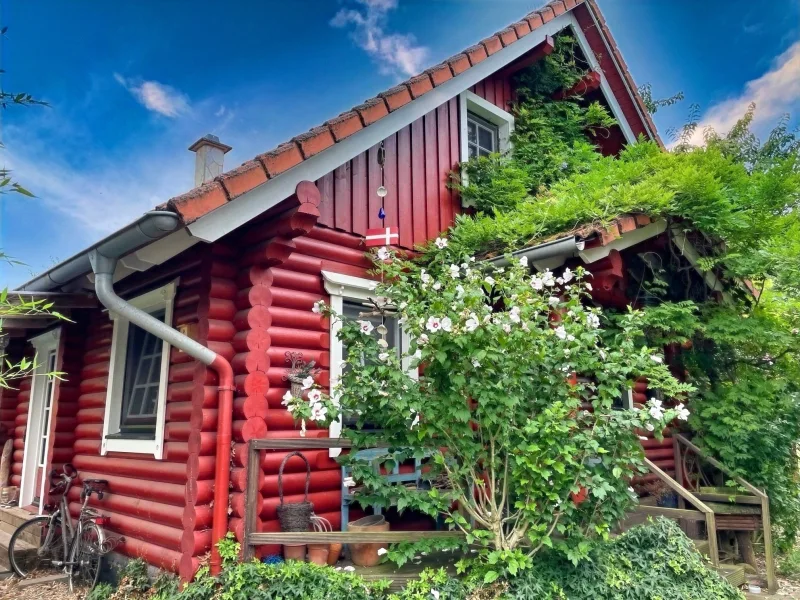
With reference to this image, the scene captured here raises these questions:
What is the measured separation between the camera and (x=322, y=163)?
4.39m

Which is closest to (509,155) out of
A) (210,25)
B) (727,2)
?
(210,25)

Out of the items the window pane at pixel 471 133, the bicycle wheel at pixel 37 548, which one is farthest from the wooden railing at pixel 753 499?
the bicycle wheel at pixel 37 548

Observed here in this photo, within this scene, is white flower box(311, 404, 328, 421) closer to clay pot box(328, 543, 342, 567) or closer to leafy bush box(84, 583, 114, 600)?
clay pot box(328, 543, 342, 567)

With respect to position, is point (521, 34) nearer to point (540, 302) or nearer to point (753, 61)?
point (540, 302)

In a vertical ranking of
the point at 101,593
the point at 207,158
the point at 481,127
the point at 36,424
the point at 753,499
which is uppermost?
the point at 481,127

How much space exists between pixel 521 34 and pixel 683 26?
4.87 meters

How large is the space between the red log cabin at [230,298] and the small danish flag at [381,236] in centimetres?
20

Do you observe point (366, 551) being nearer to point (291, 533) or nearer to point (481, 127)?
point (291, 533)

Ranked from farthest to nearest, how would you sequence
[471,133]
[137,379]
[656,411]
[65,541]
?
1. [471,133]
2. [137,379]
3. [65,541]
4. [656,411]

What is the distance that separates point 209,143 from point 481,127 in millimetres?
3567

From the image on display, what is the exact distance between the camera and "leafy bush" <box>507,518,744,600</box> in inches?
140

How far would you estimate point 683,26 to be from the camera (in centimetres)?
1014

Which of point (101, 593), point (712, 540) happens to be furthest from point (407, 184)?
point (101, 593)

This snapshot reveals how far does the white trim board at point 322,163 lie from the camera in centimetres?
373
